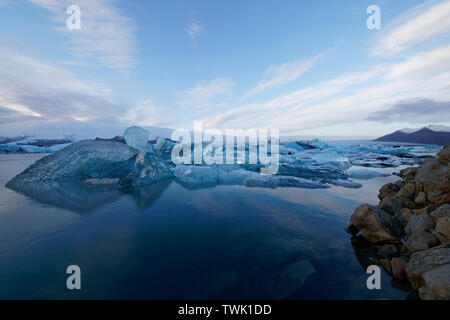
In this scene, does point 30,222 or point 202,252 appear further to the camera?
point 30,222

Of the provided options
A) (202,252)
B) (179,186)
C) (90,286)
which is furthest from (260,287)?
(179,186)

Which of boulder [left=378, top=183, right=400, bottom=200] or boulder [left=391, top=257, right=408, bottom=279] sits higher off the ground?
boulder [left=378, top=183, right=400, bottom=200]

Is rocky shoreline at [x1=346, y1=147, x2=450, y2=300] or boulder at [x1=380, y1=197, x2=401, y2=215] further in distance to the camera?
boulder at [x1=380, y1=197, x2=401, y2=215]

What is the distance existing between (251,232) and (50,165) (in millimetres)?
10011

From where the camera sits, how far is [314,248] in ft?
9.94

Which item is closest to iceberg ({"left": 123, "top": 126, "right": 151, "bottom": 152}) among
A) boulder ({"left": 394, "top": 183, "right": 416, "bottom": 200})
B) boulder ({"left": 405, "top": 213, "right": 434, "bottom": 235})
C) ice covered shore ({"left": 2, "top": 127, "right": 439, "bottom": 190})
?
ice covered shore ({"left": 2, "top": 127, "right": 439, "bottom": 190})

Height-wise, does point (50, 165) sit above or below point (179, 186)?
above

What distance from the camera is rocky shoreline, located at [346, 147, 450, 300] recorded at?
2.00 metres

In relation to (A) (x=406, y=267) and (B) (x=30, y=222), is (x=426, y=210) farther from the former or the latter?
(B) (x=30, y=222)

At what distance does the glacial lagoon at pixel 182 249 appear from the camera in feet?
7.01

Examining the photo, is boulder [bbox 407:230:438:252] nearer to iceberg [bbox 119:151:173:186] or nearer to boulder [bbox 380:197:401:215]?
boulder [bbox 380:197:401:215]

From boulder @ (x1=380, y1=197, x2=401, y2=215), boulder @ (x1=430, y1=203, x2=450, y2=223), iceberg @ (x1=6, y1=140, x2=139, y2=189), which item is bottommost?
boulder @ (x1=380, y1=197, x2=401, y2=215)

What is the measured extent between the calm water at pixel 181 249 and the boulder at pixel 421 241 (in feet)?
2.27

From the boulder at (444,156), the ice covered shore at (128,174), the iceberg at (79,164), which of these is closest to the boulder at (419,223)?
the boulder at (444,156)
